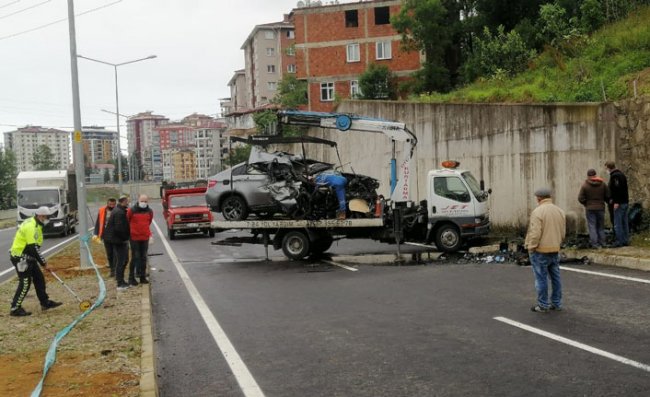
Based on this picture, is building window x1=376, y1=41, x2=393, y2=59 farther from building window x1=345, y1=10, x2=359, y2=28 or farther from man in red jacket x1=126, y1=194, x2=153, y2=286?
man in red jacket x1=126, y1=194, x2=153, y2=286

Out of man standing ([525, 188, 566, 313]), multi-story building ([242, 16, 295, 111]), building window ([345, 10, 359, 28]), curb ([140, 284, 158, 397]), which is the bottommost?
curb ([140, 284, 158, 397])

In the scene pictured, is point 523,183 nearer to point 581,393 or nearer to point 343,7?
point 581,393

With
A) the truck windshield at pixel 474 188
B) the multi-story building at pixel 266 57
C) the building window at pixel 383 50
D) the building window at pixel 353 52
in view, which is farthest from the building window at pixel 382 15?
the multi-story building at pixel 266 57

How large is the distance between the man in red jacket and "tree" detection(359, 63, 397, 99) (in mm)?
31966

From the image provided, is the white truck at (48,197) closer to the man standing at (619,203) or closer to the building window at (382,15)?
the man standing at (619,203)

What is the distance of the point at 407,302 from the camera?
10609 millimetres

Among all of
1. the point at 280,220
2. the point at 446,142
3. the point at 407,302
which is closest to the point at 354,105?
the point at 446,142

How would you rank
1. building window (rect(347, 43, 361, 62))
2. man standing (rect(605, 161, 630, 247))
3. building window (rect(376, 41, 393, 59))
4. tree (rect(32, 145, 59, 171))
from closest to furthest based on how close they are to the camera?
man standing (rect(605, 161, 630, 247))
building window (rect(376, 41, 393, 59))
building window (rect(347, 43, 361, 62))
tree (rect(32, 145, 59, 171))

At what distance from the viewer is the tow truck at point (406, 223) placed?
16.6 metres

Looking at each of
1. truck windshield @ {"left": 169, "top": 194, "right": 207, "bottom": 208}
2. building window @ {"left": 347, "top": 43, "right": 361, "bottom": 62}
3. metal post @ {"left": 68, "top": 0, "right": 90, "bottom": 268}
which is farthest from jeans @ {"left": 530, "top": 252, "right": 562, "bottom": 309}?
building window @ {"left": 347, "top": 43, "right": 361, "bottom": 62}

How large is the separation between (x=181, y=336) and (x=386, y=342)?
285 centimetres

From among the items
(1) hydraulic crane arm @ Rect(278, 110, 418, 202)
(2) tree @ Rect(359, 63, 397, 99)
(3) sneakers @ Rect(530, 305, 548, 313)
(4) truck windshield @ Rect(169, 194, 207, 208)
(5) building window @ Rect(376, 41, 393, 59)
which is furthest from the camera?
(5) building window @ Rect(376, 41, 393, 59)

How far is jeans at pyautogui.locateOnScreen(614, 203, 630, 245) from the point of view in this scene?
14.4m

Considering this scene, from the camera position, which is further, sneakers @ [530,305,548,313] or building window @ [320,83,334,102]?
building window @ [320,83,334,102]
